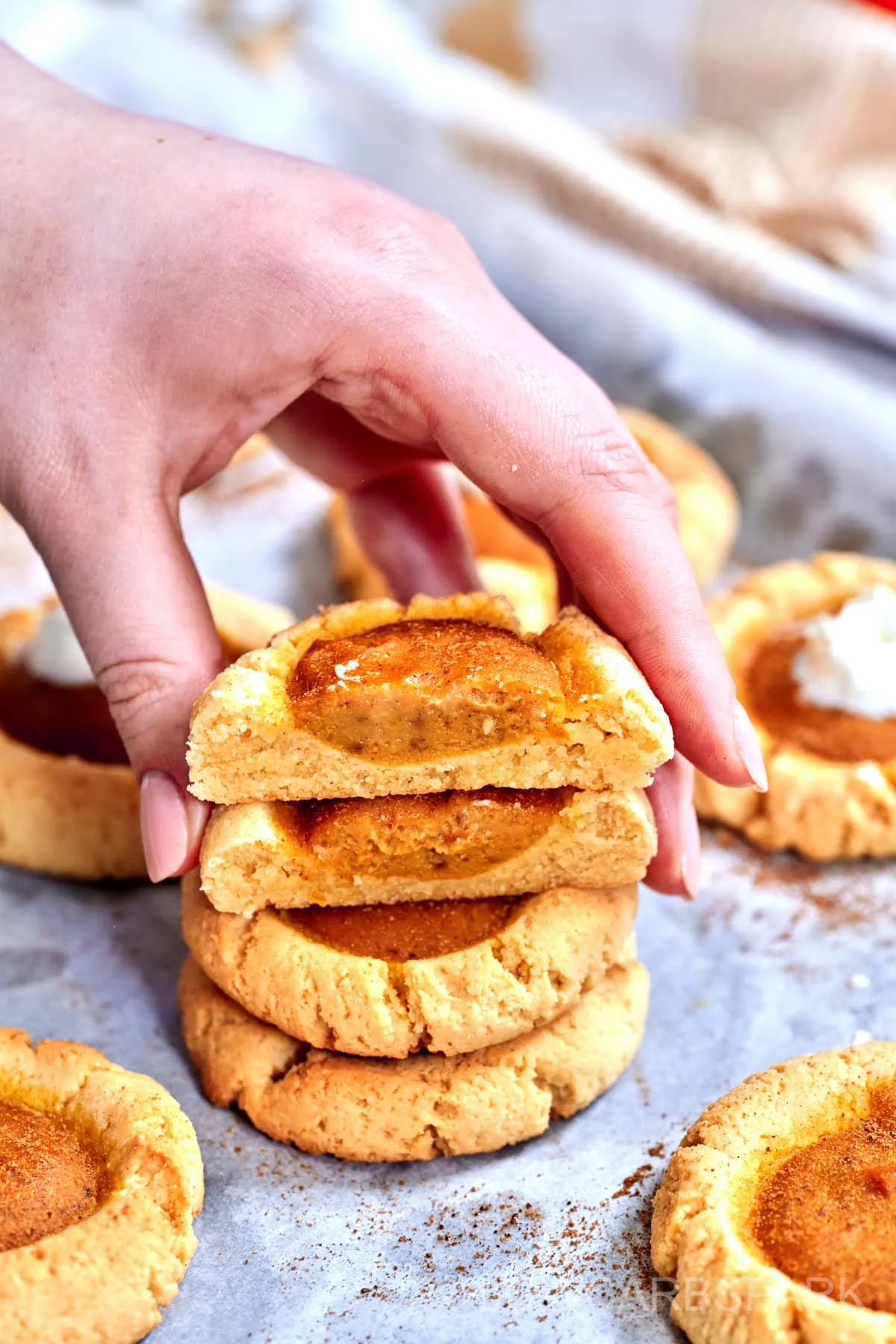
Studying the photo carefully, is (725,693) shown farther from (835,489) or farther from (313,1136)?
(835,489)

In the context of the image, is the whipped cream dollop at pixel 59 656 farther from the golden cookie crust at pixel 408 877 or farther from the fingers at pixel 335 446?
the golden cookie crust at pixel 408 877

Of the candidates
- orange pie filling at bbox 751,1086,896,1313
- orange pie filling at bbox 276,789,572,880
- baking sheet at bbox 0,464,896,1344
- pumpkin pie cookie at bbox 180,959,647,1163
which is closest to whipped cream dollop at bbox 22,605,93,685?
baking sheet at bbox 0,464,896,1344

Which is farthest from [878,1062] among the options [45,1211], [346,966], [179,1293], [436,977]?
[45,1211]

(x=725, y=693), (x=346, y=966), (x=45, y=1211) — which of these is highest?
(x=725, y=693)

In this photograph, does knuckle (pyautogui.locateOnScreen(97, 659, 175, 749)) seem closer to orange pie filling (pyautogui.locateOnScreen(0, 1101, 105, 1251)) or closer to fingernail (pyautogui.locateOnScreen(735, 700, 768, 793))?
orange pie filling (pyautogui.locateOnScreen(0, 1101, 105, 1251))

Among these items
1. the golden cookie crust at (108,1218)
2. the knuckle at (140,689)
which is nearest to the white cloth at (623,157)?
the knuckle at (140,689)
